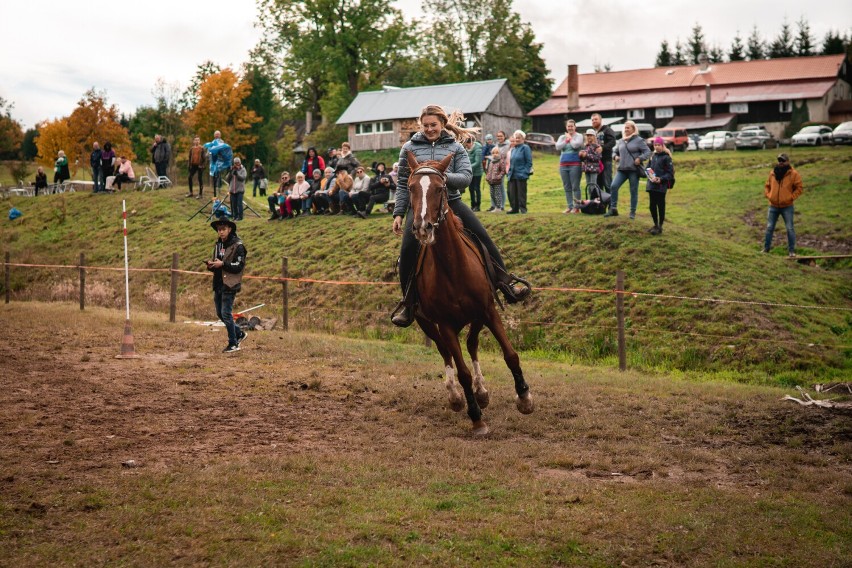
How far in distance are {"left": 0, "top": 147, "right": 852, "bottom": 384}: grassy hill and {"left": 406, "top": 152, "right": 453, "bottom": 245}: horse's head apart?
763cm

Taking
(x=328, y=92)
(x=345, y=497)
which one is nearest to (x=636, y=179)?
(x=345, y=497)

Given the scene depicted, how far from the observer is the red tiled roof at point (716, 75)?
7081 centimetres

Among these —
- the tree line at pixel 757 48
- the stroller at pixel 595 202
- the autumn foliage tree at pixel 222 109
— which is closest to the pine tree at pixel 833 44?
the tree line at pixel 757 48

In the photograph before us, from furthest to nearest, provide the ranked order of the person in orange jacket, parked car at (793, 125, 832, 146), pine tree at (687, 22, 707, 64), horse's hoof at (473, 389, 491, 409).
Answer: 1. pine tree at (687, 22, 707, 64)
2. parked car at (793, 125, 832, 146)
3. the person in orange jacket
4. horse's hoof at (473, 389, 491, 409)

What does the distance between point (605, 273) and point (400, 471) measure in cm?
Answer: 1093

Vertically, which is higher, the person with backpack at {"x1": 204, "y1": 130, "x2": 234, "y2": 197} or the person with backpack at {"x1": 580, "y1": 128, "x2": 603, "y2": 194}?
the person with backpack at {"x1": 204, "y1": 130, "x2": 234, "y2": 197}

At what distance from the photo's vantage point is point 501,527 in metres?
6.60

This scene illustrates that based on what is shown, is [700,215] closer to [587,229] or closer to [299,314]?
[587,229]

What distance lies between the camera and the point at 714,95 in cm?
7150

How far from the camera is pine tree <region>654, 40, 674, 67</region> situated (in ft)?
342

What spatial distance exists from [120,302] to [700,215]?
18.0m

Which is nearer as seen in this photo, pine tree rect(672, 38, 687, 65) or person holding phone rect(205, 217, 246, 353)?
person holding phone rect(205, 217, 246, 353)

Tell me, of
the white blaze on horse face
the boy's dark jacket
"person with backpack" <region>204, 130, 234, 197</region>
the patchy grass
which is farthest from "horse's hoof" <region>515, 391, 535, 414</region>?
"person with backpack" <region>204, 130, 234, 197</region>

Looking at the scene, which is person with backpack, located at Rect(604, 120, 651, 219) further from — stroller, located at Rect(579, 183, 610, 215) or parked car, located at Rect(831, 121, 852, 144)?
parked car, located at Rect(831, 121, 852, 144)
